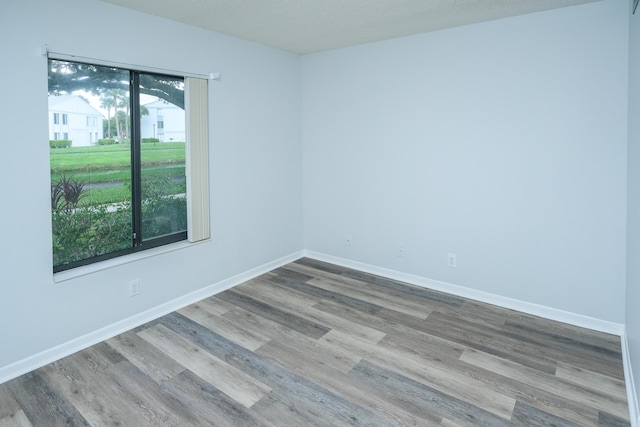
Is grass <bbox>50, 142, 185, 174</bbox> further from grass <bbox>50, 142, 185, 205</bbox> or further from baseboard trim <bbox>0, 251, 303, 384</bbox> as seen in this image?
baseboard trim <bbox>0, 251, 303, 384</bbox>

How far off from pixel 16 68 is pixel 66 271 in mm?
1336

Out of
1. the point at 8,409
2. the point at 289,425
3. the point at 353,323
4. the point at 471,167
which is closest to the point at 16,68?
the point at 8,409

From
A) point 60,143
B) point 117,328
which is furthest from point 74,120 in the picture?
point 117,328

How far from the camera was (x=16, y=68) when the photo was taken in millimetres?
2352

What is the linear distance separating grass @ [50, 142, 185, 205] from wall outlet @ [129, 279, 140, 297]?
65 cm

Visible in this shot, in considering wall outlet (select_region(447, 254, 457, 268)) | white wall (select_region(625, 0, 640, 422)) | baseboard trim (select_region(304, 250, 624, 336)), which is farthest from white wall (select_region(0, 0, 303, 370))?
white wall (select_region(625, 0, 640, 422))

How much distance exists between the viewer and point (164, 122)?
3.32m

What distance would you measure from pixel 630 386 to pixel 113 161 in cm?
369

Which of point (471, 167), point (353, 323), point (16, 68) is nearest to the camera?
point (16, 68)

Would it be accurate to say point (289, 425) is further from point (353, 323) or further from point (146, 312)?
point (146, 312)

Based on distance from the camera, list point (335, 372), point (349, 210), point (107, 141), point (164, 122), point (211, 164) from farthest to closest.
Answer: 1. point (349, 210)
2. point (211, 164)
3. point (164, 122)
4. point (107, 141)
5. point (335, 372)

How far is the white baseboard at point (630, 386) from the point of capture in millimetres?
1944

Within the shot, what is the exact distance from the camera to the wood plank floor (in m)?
2.12

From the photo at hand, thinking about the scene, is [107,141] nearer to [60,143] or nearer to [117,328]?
[60,143]
